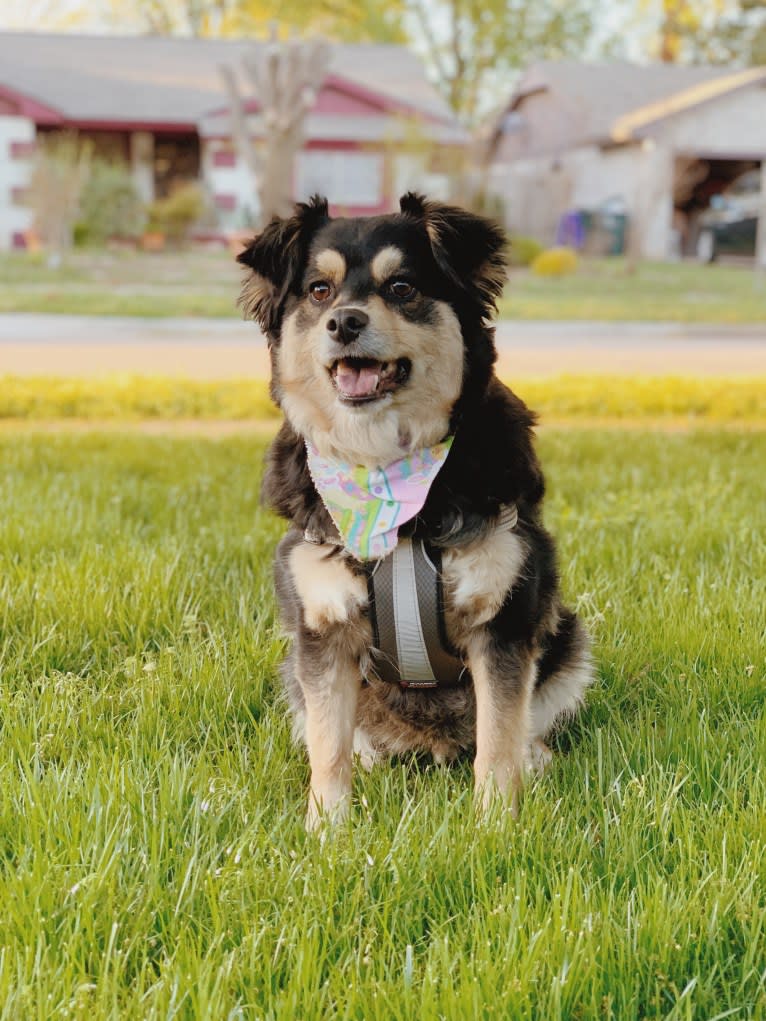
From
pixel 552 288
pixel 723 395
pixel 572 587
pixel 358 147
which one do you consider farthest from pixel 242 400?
pixel 358 147

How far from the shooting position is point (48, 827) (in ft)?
8.46

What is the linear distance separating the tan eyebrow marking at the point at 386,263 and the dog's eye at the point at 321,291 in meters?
0.15

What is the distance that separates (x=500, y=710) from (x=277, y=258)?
1.48 meters

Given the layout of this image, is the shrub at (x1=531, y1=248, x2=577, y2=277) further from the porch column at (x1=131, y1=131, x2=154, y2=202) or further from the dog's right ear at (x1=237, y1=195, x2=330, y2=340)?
the dog's right ear at (x1=237, y1=195, x2=330, y2=340)

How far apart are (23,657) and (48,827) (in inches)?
51.5

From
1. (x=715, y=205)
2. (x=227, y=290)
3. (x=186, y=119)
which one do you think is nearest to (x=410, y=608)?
(x=227, y=290)

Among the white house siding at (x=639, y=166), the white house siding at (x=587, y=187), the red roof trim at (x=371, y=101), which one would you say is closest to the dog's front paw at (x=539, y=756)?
the white house siding at (x=587, y=187)

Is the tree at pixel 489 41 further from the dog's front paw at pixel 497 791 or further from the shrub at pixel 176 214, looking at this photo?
the dog's front paw at pixel 497 791

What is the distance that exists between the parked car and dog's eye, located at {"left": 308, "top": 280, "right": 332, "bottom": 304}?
32096 mm

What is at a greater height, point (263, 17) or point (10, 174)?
point (263, 17)

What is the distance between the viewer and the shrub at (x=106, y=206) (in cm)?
2873

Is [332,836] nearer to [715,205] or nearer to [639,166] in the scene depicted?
[639,166]

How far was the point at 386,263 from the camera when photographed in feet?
10.3

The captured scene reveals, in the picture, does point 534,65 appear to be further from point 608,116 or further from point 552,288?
point 552,288
